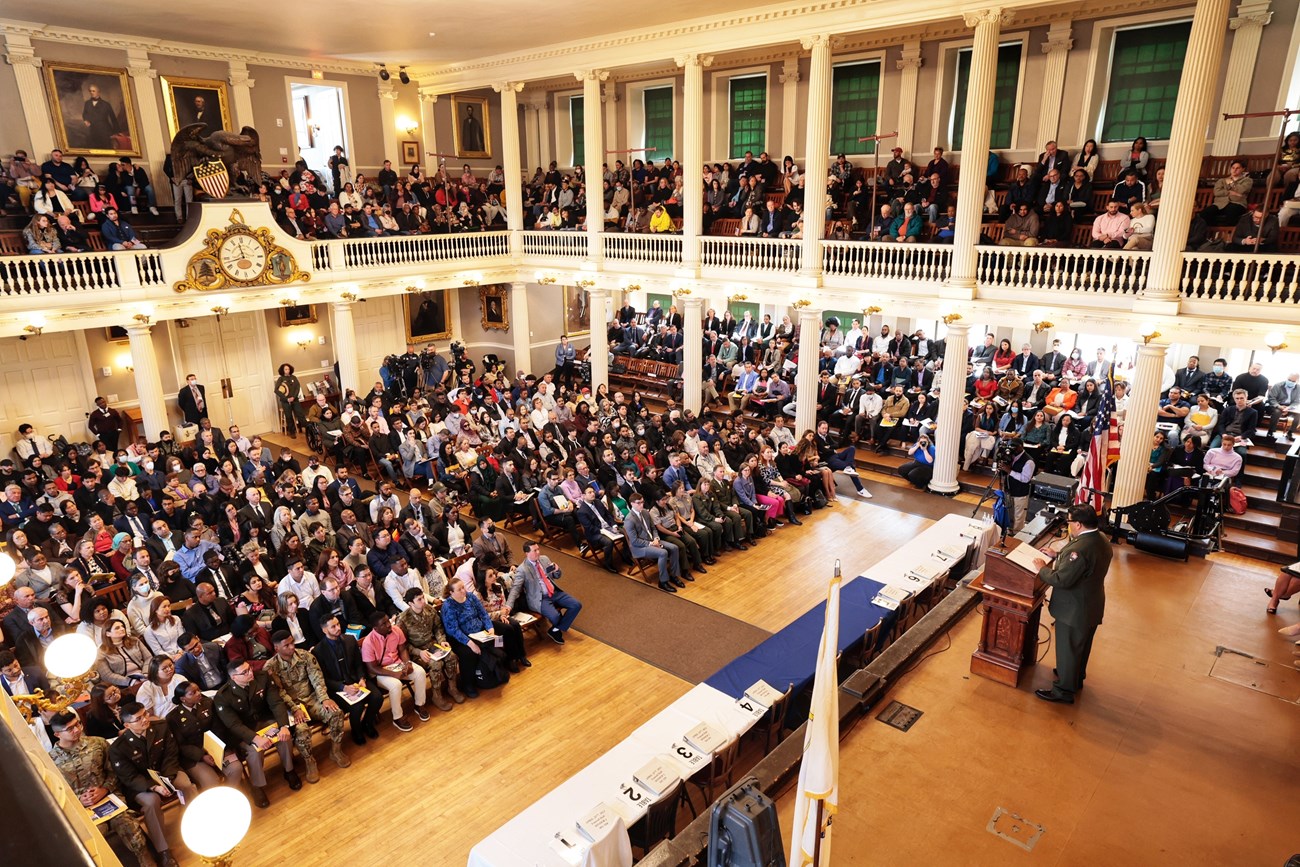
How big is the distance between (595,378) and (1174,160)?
Answer: 37.6 ft

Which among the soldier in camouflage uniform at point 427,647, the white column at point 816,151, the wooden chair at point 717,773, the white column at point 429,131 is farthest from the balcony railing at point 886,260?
the white column at point 429,131

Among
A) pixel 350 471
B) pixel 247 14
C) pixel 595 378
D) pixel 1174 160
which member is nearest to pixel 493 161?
pixel 595 378

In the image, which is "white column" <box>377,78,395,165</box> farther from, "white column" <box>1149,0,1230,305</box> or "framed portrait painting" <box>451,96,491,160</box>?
"white column" <box>1149,0,1230,305</box>

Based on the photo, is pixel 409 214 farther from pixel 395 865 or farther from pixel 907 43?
pixel 395 865

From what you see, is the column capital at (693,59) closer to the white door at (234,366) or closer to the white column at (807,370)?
the white column at (807,370)

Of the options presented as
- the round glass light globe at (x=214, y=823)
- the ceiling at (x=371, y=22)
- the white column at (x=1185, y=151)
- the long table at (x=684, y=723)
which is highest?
the ceiling at (x=371, y=22)

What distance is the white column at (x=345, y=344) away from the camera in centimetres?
1648

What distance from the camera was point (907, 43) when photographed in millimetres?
15758

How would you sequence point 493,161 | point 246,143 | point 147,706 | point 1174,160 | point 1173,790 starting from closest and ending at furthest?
point 1173,790
point 147,706
point 1174,160
point 246,143
point 493,161

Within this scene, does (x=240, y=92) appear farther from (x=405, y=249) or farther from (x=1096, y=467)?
(x=1096, y=467)

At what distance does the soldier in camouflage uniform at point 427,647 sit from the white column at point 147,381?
8.82 m

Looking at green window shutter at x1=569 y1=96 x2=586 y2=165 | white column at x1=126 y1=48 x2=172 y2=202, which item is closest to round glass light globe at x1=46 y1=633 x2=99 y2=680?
white column at x1=126 y1=48 x2=172 y2=202

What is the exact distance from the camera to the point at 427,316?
787 inches

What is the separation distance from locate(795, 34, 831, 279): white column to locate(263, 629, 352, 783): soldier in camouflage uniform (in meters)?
10.1
